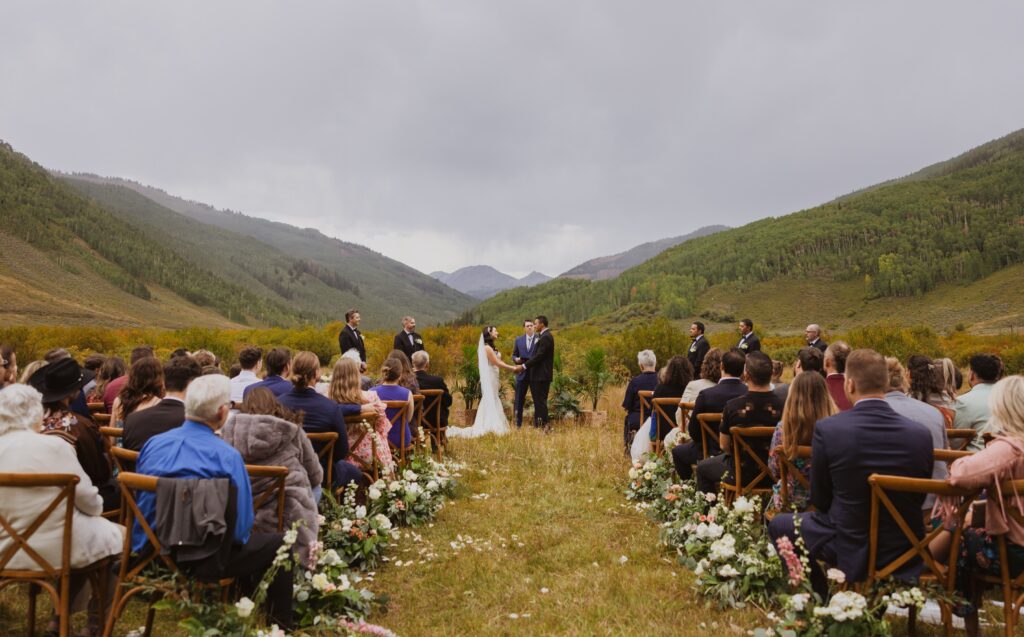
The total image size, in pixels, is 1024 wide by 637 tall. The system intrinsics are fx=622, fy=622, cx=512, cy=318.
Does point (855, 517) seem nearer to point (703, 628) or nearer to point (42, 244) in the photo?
point (703, 628)

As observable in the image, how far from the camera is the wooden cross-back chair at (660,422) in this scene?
6.53 m

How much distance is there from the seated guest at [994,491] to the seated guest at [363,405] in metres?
4.07

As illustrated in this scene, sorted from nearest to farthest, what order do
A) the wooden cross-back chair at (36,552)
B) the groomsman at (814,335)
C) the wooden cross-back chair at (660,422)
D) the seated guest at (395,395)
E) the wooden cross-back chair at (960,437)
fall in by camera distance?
the wooden cross-back chair at (36,552)
the wooden cross-back chair at (960,437)
the seated guest at (395,395)
the wooden cross-back chair at (660,422)
the groomsman at (814,335)

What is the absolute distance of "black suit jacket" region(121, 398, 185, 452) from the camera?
3.72 metres

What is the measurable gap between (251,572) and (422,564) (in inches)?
71.5

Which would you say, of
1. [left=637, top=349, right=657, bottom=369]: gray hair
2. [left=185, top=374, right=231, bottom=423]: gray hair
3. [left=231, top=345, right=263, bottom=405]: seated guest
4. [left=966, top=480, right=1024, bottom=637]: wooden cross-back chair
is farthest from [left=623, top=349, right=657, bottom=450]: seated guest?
[left=185, top=374, right=231, bottom=423]: gray hair

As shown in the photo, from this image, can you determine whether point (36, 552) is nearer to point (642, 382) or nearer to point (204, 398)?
point (204, 398)

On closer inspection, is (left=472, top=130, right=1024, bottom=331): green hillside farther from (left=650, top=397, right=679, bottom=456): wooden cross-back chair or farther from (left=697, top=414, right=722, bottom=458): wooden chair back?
(left=697, top=414, right=722, bottom=458): wooden chair back

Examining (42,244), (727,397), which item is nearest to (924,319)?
(727,397)

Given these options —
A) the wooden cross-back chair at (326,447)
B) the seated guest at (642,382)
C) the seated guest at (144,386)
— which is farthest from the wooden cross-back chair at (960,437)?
the seated guest at (144,386)

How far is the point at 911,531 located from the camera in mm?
2932

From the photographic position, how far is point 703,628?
11.5ft

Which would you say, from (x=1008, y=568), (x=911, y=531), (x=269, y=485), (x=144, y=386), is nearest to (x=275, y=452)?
(x=269, y=485)

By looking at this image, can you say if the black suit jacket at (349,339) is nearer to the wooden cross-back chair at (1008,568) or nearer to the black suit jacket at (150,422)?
the black suit jacket at (150,422)
